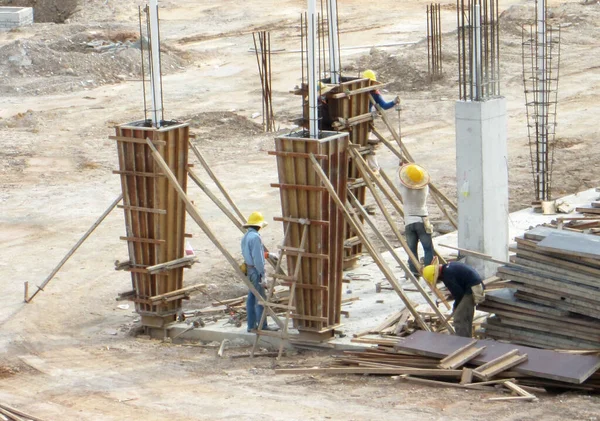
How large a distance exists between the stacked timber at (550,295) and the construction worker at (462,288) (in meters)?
0.15

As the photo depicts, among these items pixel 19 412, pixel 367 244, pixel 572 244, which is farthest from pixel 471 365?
pixel 19 412

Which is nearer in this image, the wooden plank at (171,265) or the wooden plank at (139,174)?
the wooden plank at (139,174)

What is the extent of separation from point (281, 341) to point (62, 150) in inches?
593

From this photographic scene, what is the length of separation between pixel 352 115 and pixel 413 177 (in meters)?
Answer: 1.57

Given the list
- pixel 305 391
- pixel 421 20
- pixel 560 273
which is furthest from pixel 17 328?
pixel 421 20

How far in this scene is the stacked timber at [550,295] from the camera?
1286 centimetres

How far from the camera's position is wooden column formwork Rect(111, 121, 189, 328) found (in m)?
14.9

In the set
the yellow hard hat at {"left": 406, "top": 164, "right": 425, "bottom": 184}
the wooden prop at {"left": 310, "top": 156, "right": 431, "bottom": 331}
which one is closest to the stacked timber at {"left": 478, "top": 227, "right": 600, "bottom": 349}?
the wooden prop at {"left": 310, "top": 156, "right": 431, "bottom": 331}

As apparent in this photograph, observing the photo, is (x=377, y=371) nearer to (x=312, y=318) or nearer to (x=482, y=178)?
(x=312, y=318)

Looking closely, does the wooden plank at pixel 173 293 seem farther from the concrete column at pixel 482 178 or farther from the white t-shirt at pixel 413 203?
the concrete column at pixel 482 178

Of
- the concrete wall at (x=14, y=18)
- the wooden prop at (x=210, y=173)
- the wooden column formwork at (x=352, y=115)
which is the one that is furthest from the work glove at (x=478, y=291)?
the concrete wall at (x=14, y=18)

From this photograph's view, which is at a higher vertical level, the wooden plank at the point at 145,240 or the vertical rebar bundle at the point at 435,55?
the vertical rebar bundle at the point at 435,55

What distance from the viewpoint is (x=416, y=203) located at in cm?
1611

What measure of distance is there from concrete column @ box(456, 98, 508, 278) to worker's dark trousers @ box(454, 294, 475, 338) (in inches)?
89.6
